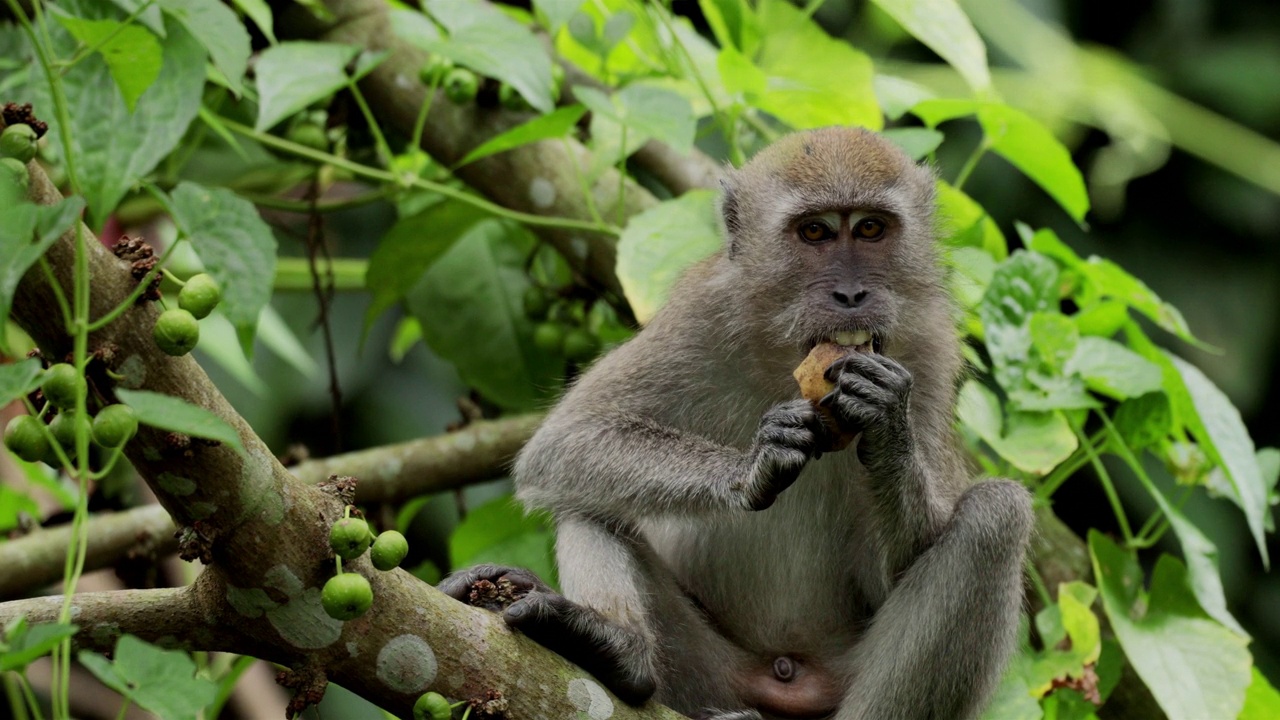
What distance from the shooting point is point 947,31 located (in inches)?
209

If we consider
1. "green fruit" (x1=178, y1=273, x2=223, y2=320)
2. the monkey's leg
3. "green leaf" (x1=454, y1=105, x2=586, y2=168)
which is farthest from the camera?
"green leaf" (x1=454, y1=105, x2=586, y2=168)

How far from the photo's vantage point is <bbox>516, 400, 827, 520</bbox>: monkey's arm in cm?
430

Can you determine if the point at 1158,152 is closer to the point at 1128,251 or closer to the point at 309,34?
the point at 1128,251

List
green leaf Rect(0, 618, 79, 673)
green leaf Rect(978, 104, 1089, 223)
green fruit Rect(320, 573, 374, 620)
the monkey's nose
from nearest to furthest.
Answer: green leaf Rect(0, 618, 79, 673) → green fruit Rect(320, 573, 374, 620) → the monkey's nose → green leaf Rect(978, 104, 1089, 223)

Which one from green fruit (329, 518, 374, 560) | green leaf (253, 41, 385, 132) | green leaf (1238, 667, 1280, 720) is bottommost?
green leaf (1238, 667, 1280, 720)

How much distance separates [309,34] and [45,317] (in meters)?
3.53

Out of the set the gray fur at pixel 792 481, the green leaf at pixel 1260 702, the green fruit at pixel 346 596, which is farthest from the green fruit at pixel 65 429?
the green leaf at pixel 1260 702

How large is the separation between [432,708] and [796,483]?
208cm

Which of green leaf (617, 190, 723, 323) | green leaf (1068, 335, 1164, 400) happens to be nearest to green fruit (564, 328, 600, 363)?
green leaf (617, 190, 723, 323)

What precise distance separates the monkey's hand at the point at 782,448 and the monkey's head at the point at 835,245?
1.43ft

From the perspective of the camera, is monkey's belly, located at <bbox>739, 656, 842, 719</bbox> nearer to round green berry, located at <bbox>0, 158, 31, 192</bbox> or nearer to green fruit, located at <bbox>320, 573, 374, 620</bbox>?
green fruit, located at <bbox>320, 573, 374, 620</bbox>

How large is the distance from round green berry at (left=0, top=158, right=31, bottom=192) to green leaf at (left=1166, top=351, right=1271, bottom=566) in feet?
13.4

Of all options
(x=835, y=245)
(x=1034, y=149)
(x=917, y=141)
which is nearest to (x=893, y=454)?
(x=835, y=245)

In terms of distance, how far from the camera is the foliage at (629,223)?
12.7ft
